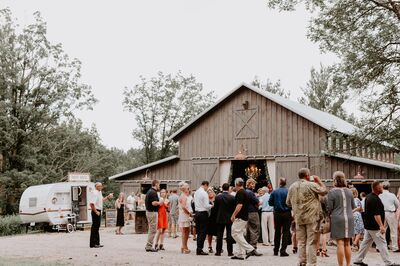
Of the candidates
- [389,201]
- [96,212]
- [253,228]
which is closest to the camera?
[253,228]

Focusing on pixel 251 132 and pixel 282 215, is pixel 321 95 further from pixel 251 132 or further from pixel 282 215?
pixel 282 215

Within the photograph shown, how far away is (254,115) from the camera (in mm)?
22953

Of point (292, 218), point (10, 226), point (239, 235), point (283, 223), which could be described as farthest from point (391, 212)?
point (10, 226)

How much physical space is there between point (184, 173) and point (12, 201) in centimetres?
1445

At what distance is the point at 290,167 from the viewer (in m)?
21.5

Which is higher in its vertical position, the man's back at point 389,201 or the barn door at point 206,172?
the barn door at point 206,172

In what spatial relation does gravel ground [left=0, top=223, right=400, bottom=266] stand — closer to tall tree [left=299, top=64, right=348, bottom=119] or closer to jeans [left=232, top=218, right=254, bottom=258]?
jeans [left=232, top=218, right=254, bottom=258]

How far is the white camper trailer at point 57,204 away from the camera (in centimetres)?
2250

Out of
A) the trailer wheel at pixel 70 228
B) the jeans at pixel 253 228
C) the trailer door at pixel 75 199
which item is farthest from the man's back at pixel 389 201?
the trailer door at pixel 75 199

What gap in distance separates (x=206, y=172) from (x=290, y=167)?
435cm

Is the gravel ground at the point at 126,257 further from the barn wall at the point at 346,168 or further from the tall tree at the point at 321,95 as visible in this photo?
the tall tree at the point at 321,95

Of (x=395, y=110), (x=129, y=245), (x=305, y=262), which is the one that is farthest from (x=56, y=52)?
(x=305, y=262)

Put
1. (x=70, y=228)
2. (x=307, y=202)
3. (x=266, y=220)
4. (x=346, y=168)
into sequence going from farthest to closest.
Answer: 1. (x=70, y=228)
2. (x=346, y=168)
3. (x=266, y=220)
4. (x=307, y=202)

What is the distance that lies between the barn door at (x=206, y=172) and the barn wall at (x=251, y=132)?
1.42 feet
